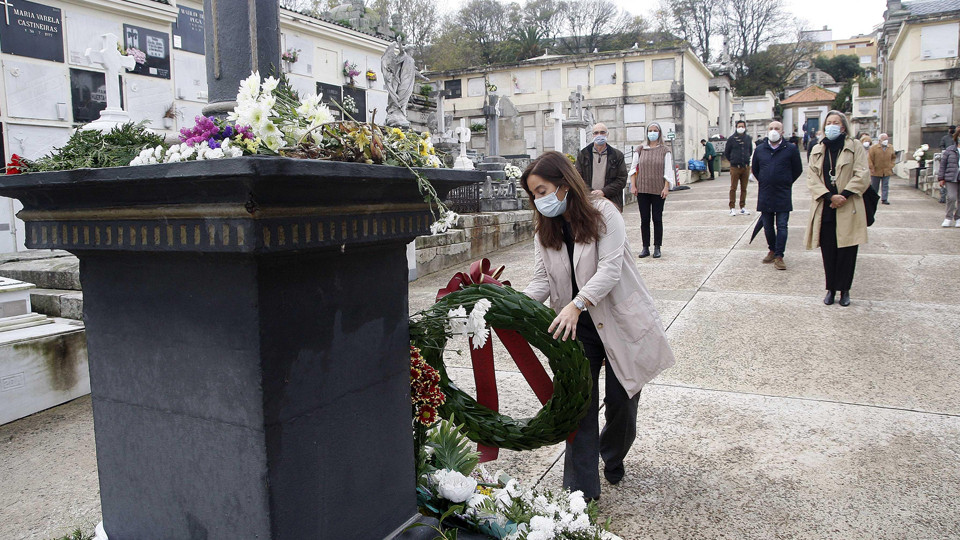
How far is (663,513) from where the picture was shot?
2996 millimetres

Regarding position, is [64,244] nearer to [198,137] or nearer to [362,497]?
[198,137]

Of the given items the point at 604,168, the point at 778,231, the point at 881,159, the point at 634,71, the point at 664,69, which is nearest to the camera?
the point at 604,168

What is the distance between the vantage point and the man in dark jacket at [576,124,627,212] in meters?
7.97

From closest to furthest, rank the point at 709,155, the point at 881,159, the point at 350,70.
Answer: the point at 881,159
the point at 350,70
the point at 709,155

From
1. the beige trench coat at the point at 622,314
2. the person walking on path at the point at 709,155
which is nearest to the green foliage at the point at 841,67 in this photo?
the person walking on path at the point at 709,155

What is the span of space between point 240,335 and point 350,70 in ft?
54.9

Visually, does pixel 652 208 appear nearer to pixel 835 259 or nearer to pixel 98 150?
pixel 835 259

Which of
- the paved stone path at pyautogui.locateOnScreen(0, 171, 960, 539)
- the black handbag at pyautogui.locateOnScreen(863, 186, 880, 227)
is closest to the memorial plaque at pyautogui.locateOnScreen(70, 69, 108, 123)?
the paved stone path at pyautogui.locateOnScreen(0, 171, 960, 539)

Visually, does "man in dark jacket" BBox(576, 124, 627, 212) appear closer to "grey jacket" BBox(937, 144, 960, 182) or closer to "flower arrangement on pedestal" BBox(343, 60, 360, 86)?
"grey jacket" BBox(937, 144, 960, 182)

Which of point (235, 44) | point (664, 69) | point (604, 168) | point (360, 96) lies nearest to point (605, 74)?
point (664, 69)

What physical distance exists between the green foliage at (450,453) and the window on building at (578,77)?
29995 millimetres

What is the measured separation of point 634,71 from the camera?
30.3 m

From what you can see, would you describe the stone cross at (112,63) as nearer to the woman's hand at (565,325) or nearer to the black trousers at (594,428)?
the black trousers at (594,428)

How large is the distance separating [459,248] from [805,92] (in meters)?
49.6
